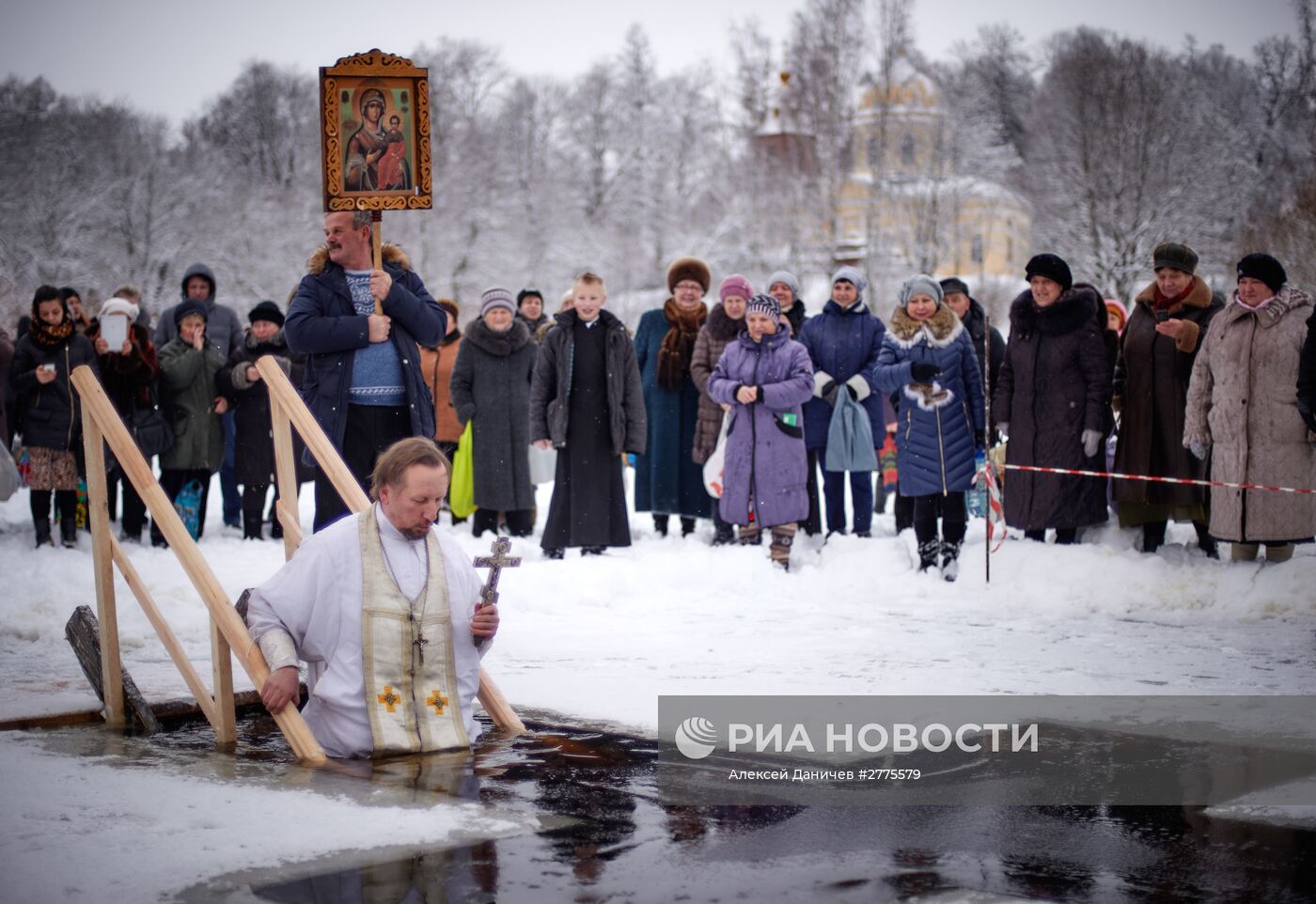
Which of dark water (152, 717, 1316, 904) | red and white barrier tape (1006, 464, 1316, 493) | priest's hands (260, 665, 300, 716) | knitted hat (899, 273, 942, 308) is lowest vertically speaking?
dark water (152, 717, 1316, 904)

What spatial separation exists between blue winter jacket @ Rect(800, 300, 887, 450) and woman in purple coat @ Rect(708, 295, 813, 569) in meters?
1.09

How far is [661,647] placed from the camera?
24.4ft

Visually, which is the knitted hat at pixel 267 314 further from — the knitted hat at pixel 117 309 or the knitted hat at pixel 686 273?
the knitted hat at pixel 686 273

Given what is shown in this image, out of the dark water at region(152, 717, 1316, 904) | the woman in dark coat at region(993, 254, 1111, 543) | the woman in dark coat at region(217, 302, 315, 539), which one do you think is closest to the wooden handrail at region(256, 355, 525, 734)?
the dark water at region(152, 717, 1316, 904)

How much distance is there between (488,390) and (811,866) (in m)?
8.27

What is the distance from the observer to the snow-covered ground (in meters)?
4.19

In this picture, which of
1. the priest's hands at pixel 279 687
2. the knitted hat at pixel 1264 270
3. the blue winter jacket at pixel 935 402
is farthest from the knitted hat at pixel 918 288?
the priest's hands at pixel 279 687

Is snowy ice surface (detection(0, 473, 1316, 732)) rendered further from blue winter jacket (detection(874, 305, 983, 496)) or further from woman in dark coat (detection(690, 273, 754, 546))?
woman in dark coat (detection(690, 273, 754, 546))

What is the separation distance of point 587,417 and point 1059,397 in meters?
3.29

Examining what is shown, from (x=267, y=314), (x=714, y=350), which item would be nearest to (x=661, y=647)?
(x=714, y=350)

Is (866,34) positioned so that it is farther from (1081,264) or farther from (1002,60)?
(1002,60)

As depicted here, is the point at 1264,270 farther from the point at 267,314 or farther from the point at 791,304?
the point at 267,314

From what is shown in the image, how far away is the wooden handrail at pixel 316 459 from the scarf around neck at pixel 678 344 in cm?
578

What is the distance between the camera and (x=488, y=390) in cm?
1188
